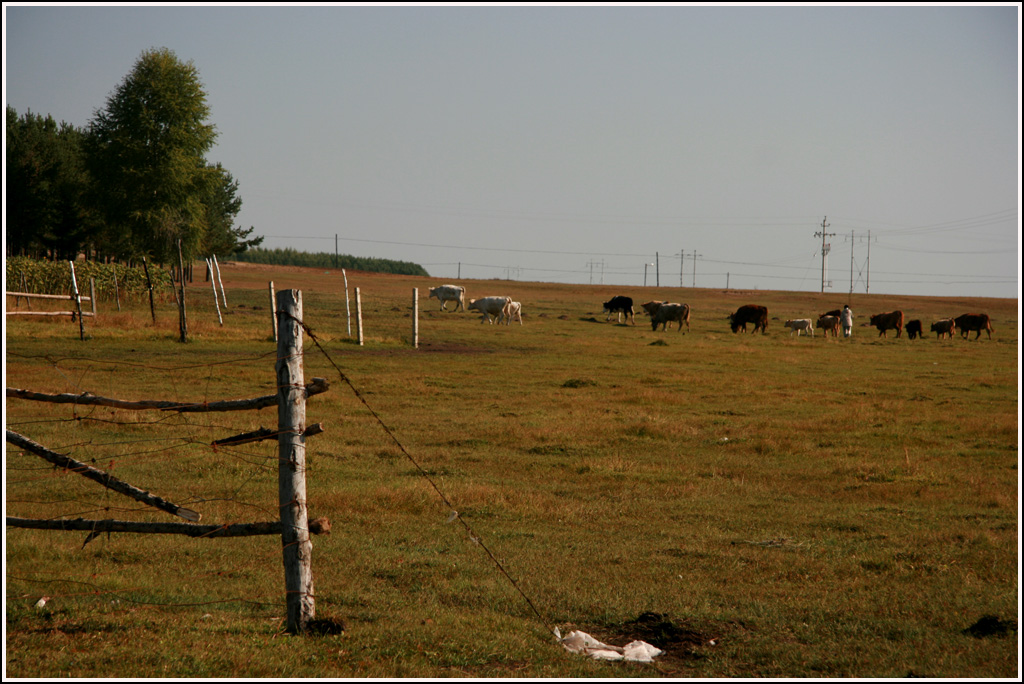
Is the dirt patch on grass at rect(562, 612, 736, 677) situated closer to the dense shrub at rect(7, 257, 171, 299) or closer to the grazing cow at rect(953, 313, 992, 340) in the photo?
the dense shrub at rect(7, 257, 171, 299)

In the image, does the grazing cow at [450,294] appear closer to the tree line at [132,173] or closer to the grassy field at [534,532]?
the tree line at [132,173]

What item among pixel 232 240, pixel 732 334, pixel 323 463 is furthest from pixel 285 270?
pixel 323 463

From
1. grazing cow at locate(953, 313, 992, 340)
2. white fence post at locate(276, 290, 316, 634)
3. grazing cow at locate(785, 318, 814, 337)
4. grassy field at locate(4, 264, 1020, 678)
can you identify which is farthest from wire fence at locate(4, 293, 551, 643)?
grazing cow at locate(953, 313, 992, 340)

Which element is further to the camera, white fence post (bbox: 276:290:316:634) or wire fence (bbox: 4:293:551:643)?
wire fence (bbox: 4:293:551:643)

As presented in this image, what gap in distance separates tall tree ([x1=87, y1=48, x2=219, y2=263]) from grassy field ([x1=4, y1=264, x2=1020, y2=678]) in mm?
32304

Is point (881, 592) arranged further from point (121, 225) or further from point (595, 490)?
point (121, 225)

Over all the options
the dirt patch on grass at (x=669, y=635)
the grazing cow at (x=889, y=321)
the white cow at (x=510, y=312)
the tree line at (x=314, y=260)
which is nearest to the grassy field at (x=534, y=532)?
the dirt patch on grass at (x=669, y=635)

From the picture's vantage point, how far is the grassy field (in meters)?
5.62

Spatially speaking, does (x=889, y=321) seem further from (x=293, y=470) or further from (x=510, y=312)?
(x=293, y=470)

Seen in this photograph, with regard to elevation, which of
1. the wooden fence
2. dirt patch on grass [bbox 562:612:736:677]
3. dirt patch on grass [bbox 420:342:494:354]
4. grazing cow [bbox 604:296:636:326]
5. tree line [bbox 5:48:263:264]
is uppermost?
tree line [bbox 5:48:263:264]

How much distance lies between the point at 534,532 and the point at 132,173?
49.5 m

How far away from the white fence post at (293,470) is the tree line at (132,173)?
48.5 metres

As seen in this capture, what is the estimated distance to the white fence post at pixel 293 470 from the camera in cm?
527

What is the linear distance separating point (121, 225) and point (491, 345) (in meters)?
32.8
